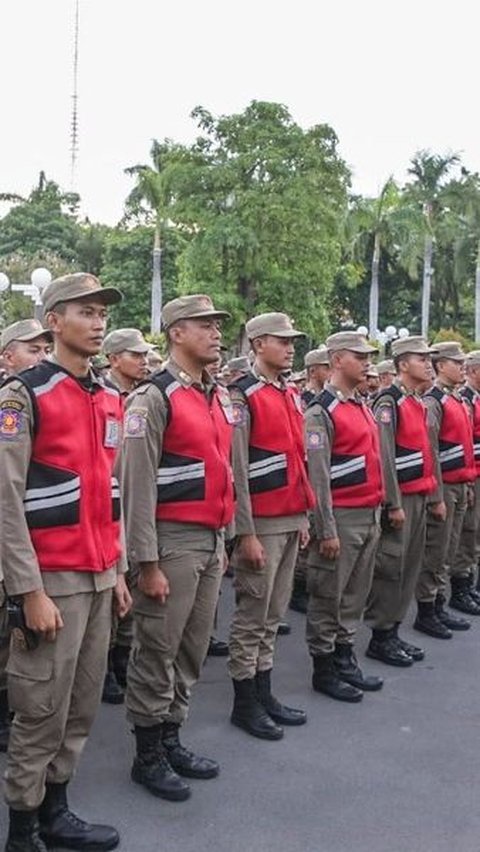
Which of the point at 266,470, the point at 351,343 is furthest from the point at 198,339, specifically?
the point at 351,343

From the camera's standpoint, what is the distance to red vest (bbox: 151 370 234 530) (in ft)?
11.4

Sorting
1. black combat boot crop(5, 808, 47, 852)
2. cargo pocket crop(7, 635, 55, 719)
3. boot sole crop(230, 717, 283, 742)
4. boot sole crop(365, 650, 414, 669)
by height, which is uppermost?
cargo pocket crop(7, 635, 55, 719)

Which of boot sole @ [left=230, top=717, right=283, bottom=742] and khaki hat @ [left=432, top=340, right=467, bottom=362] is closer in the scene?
boot sole @ [left=230, top=717, right=283, bottom=742]

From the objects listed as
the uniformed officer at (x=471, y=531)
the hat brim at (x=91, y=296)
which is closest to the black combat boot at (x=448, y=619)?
the uniformed officer at (x=471, y=531)

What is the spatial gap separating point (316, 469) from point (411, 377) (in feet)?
3.90

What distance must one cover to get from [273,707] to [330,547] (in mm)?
824

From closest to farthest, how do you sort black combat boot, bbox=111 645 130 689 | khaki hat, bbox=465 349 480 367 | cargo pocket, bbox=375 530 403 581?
black combat boot, bbox=111 645 130 689, cargo pocket, bbox=375 530 403 581, khaki hat, bbox=465 349 480 367

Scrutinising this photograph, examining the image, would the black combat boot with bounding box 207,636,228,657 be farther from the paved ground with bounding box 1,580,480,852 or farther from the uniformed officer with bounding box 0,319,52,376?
the uniformed officer with bounding box 0,319,52,376

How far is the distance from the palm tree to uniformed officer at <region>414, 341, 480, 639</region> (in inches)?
1179

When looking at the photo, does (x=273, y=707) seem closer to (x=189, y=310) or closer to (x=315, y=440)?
(x=315, y=440)

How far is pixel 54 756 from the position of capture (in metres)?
2.96

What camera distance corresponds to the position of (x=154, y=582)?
340 centimetres

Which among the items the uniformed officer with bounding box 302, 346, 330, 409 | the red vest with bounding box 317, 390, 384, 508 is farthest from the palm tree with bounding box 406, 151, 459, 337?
the red vest with bounding box 317, 390, 384, 508

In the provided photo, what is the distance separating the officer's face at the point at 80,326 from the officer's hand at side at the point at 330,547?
6.28 feet
